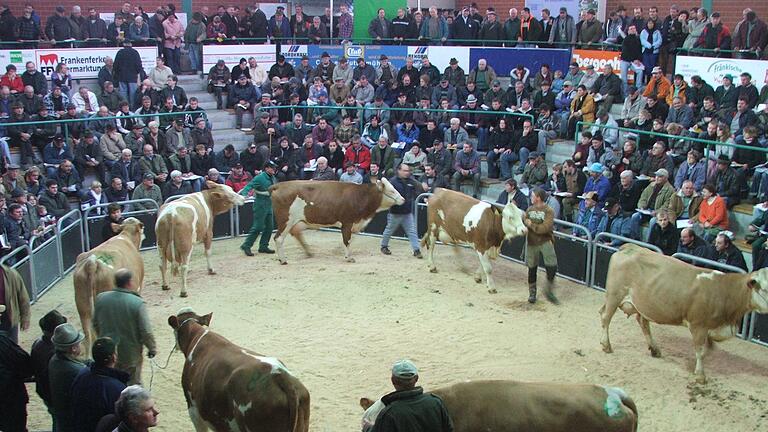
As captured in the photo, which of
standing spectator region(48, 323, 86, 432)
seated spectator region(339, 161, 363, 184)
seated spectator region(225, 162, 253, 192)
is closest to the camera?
standing spectator region(48, 323, 86, 432)

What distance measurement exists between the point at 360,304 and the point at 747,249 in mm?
6336

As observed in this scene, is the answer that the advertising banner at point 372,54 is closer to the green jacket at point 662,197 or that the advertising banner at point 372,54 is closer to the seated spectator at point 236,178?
the seated spectator at point 236,178

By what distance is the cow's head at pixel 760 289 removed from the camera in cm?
954

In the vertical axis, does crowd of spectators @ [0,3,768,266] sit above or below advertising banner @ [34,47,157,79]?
below

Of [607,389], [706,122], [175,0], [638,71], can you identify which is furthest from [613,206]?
[175,0]

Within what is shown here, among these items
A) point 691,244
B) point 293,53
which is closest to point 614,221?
point 691,244

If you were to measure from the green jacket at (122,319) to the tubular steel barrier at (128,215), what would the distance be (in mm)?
6146

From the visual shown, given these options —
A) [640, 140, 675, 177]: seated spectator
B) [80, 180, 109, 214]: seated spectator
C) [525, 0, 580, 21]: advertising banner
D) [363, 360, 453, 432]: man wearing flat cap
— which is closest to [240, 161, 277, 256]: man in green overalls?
[80, 180, 109, 214]: seated spectator

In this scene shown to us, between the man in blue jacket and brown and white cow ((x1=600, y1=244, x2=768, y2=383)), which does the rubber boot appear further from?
the man in blue jacket

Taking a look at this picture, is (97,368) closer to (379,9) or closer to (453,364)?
(453,364)

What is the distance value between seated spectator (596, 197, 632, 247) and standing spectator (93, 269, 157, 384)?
8.39 metres

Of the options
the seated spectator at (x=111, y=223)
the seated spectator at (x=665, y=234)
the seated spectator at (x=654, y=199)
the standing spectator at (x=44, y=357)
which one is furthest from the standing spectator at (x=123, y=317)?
the seated spectator at (x=654, y=199)

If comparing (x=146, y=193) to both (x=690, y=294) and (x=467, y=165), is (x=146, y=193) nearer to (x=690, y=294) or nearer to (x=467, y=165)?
(x=467, y=165)

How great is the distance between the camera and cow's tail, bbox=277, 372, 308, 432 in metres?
6.63
